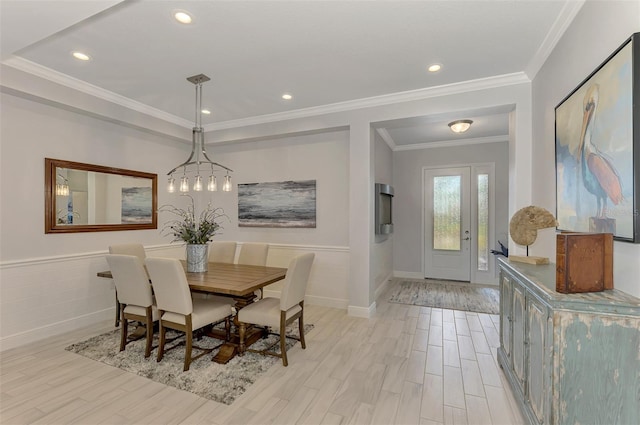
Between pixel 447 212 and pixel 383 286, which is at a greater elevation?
pixel 447 212

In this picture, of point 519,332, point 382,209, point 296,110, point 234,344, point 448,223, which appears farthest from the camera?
point 448,223

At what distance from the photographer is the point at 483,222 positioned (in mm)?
5871

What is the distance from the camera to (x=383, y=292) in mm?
5316

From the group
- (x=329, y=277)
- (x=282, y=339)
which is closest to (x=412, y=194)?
(x=329, y=277)

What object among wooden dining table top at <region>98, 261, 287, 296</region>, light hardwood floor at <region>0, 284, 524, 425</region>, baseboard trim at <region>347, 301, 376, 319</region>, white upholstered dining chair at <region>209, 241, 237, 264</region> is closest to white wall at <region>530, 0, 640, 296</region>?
light hardwood floor at <region>0, 284, 524, 425</region>

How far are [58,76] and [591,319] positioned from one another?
4.91m

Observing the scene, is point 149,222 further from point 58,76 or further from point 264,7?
point 264,7

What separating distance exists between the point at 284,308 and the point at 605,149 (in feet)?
8.27

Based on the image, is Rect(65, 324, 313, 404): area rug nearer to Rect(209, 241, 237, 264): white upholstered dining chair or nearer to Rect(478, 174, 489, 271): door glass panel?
Rect(209, 241, 237, 264): white upholstered dining chair

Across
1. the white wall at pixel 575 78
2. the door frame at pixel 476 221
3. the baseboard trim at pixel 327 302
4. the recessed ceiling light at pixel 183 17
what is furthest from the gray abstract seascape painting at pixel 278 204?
the door frame at pixel 476 221

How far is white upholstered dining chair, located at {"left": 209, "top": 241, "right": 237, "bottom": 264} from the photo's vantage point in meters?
4.15

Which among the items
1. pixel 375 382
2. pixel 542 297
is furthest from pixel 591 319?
pixel 375 382

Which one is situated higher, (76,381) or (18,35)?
(18,35)

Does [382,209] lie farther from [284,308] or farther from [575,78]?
[575,78]
